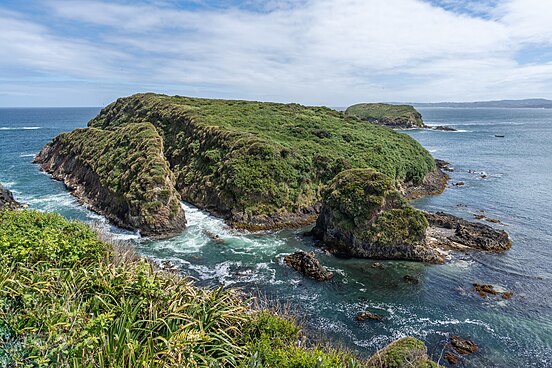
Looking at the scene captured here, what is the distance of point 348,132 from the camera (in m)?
79.9

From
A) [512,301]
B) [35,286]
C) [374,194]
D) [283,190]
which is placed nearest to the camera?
[35,286]

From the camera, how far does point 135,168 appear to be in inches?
2021

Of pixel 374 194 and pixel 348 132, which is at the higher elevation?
pixel 348 132

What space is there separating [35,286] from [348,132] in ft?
239

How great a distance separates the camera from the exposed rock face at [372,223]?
39.8 meters

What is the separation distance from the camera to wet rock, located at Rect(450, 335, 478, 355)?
84.2 feet

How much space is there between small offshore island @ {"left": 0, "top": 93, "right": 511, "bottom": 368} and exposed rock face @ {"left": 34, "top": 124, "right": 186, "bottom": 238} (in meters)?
0.23

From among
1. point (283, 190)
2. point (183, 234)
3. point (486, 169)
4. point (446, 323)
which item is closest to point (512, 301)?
point (446, 323)

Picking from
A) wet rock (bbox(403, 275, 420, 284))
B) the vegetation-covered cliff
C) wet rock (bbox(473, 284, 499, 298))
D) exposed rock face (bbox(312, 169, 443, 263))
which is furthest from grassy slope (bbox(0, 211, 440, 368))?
the vegetation-covered cliff

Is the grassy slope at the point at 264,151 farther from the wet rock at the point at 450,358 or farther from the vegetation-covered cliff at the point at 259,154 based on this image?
the wet rock at the point at 450,358

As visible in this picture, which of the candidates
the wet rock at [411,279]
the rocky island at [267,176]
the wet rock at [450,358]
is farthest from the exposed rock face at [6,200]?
the wet rock at [450,358]

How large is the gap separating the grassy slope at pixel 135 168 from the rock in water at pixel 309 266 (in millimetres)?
17363

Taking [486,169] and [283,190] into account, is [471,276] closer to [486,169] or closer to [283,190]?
[283,190]

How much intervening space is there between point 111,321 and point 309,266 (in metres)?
25.8
